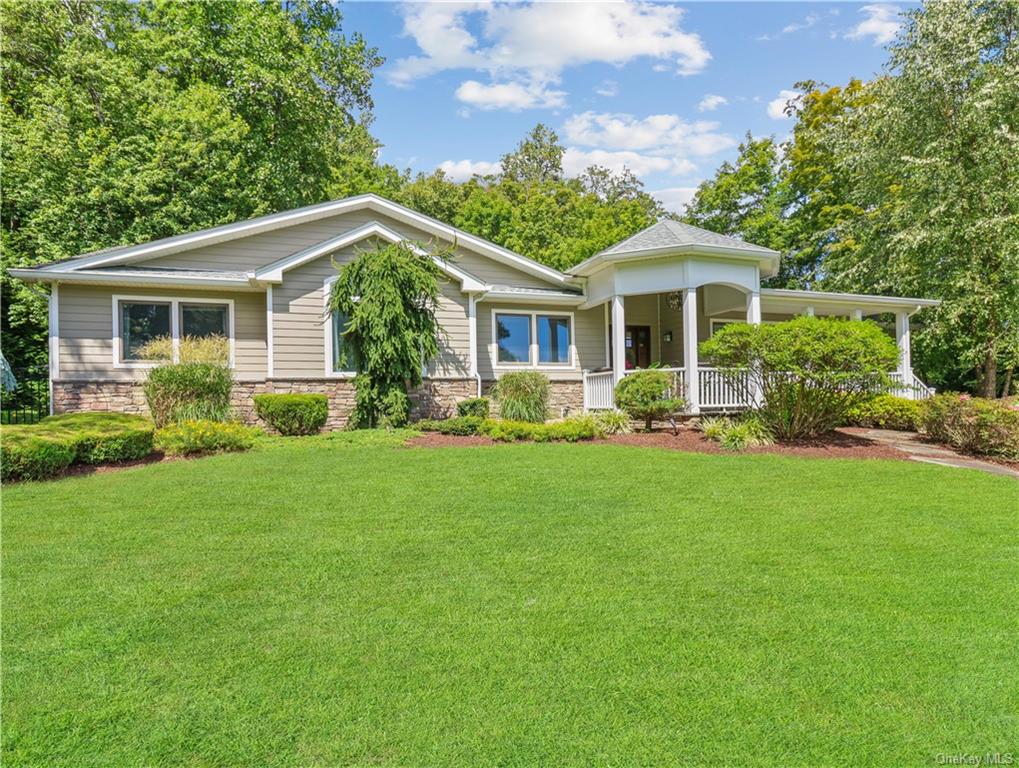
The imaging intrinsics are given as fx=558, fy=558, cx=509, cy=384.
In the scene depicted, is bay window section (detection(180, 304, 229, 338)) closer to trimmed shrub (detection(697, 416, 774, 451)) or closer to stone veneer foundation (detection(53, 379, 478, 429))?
stone veneer foundation (detection(53, 379, 478, 429))

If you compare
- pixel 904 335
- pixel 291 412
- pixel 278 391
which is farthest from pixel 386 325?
pixel 904 335

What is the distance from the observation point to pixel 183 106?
18109 millimetres

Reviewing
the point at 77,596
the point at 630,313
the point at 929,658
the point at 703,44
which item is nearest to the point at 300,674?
the point at 77,596

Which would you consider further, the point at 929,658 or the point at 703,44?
the point at 703,44

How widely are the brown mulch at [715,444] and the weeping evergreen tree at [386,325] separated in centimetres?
133

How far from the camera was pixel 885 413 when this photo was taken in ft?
41.1

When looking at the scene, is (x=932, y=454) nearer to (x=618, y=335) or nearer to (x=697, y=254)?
(x=697, y=254)

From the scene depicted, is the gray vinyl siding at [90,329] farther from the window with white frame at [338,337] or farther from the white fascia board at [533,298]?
the white fascia board at [533,298]

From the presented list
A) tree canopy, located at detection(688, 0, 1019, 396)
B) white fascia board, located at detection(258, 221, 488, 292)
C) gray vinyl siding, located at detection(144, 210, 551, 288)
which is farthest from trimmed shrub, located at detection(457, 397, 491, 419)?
tree canopy, located at detection(688, 0, 1019, 396)

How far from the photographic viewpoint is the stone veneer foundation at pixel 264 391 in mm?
10602

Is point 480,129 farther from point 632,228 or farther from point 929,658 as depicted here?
point 929,658

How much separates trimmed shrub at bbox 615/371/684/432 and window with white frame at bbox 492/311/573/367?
370 cm

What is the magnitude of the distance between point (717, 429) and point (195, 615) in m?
8.60

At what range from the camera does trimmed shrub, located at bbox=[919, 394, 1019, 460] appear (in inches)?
340
